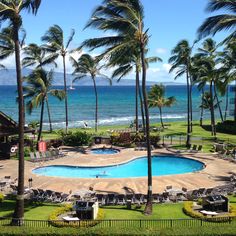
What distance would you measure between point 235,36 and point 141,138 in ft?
69.3

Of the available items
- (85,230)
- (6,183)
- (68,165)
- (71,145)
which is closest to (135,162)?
(68,165)

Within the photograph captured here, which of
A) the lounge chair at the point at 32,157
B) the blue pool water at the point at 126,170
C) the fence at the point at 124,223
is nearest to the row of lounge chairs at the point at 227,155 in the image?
the blue pool water at the point at 126,170

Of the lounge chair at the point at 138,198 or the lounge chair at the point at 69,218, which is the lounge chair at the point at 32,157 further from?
the lounge chair at the point at 69,218

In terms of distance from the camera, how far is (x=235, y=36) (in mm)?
25828

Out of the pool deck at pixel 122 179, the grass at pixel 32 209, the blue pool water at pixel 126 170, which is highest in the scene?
the pool deck at pixel 122 179

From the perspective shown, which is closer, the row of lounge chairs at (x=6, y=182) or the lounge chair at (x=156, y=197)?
the lounge chair at (x=156, y=197)

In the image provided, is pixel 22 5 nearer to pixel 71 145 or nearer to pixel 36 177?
pixel 36 177

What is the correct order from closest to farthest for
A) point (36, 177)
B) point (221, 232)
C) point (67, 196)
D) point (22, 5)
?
point (221, 232), point (22, 5), point (67, 196), point (36, 177)

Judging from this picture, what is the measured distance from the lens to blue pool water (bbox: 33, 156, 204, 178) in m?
33.0

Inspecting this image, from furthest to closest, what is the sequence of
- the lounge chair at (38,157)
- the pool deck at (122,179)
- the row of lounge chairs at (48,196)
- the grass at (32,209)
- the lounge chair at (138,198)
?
the lounge chair at (38,157)
the pool deck at (122,179)
the row of lounge chairs at (48,196)
the lounge chair at (138,198)
the grass at (32,209)

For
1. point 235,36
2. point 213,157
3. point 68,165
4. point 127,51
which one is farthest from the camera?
point 213,157

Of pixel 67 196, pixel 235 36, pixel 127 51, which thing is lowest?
pixel 67 196

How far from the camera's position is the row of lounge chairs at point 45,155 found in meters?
36.6

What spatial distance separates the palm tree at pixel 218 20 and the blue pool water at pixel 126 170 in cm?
1284
